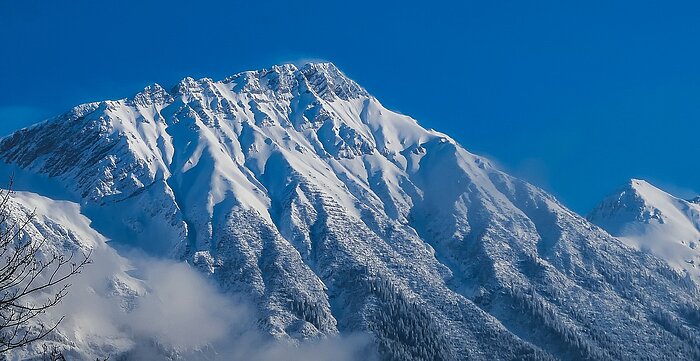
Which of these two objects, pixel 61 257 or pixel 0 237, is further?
pixel 61 257

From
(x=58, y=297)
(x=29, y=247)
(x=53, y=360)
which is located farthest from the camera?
(x=29, y=247)

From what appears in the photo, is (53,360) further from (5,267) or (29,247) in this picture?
(29,247)

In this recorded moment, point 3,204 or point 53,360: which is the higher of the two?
point 3,204

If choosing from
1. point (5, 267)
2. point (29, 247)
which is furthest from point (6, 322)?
point (29, 247)

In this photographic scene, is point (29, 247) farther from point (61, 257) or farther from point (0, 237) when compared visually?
point (0, 237)

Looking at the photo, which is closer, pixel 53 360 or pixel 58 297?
pixel 53 360

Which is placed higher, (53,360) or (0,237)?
(0,237)

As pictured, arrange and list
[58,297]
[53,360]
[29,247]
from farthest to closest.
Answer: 1. [29,247]
2. [58,297]
3. [53,360]

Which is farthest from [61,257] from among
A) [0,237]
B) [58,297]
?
[0,237]
